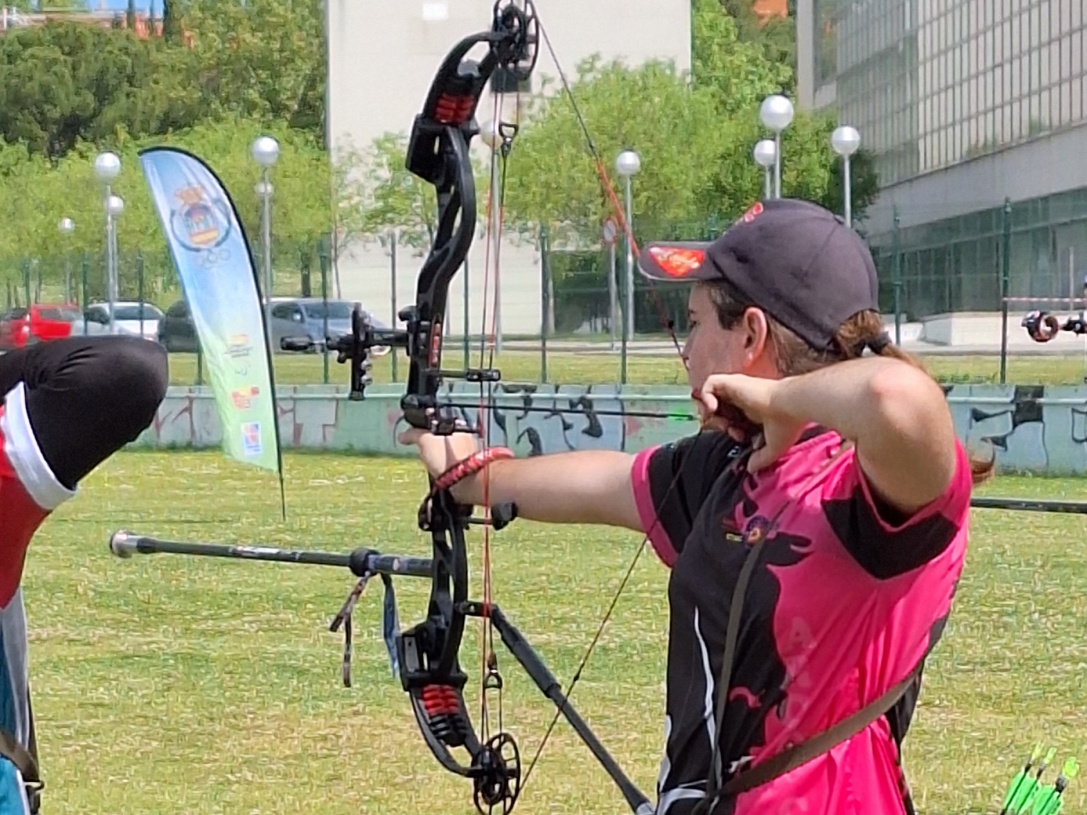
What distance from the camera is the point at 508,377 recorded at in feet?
79.5

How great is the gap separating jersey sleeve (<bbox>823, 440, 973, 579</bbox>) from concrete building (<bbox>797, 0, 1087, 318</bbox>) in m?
22.2

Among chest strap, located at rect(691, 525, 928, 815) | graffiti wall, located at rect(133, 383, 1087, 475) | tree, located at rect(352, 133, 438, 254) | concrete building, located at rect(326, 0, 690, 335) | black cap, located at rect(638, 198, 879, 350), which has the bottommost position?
graffiti wall, located at rect(133, 383, 1087, 475)

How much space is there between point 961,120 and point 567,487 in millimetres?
51431

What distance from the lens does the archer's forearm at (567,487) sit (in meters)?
3.08

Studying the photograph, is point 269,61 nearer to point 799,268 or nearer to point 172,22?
point 172,22

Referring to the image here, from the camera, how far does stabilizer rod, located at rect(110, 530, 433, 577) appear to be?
364cm

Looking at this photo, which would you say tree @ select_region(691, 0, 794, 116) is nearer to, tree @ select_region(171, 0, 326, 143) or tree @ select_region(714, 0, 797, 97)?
tree @ select_region(171, 0, 326, 143)

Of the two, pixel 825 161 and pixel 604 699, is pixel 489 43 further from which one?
pixel 825 161

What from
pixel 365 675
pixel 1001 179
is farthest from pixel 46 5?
pixel 365 675

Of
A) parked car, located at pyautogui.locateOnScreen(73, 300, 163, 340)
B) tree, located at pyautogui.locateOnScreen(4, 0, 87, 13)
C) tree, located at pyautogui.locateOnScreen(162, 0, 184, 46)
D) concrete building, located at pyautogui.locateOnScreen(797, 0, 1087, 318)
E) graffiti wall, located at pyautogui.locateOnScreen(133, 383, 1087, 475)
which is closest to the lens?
graffiti wall, located at pyautogui.locateOnScreen(133, 383, 1087, 475)

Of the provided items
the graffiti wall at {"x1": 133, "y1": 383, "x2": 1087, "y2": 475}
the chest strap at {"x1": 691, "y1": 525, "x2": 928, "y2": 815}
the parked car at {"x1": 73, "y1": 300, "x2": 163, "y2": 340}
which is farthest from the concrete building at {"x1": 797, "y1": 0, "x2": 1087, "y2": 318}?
the chest strap at {"x1": 691, "y1": 525, "x2": 928, "y2": 815}

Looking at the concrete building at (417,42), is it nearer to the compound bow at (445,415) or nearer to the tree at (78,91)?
the tree at (78,91)

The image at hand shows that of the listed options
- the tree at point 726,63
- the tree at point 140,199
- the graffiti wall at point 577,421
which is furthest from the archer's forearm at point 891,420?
the tree at point 726,63

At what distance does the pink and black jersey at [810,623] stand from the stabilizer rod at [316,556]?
3.32 ft
